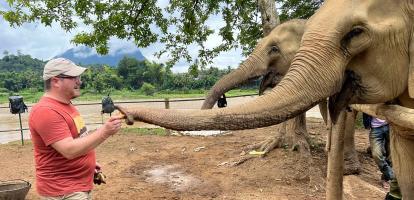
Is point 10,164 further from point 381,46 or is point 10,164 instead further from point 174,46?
point 381,46

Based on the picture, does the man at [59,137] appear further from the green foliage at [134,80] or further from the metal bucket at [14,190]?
the green foliage at [134,80]

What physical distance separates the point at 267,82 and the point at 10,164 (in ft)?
19.2

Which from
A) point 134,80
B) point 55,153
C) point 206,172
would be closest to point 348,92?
point 55,153

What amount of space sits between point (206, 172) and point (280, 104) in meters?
5.28

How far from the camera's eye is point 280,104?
1979 mm

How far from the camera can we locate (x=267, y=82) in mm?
4902

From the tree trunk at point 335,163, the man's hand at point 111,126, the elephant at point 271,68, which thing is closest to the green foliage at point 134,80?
the elephant at point 271,68

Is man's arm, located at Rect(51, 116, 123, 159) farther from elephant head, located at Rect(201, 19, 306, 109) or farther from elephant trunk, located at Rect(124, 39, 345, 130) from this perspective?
elephant head, located at Rect(201, 19, 306, 109)

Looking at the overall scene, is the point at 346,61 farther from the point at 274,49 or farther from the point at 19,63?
the point at 19,63

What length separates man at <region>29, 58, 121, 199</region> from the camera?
103 inches

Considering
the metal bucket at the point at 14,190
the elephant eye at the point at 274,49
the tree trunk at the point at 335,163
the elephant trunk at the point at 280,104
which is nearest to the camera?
the elephant trunk at the point at 280,104

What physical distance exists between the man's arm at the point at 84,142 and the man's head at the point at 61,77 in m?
0.34

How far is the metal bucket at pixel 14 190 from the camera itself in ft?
16.8

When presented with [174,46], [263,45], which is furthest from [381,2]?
[174,46]
